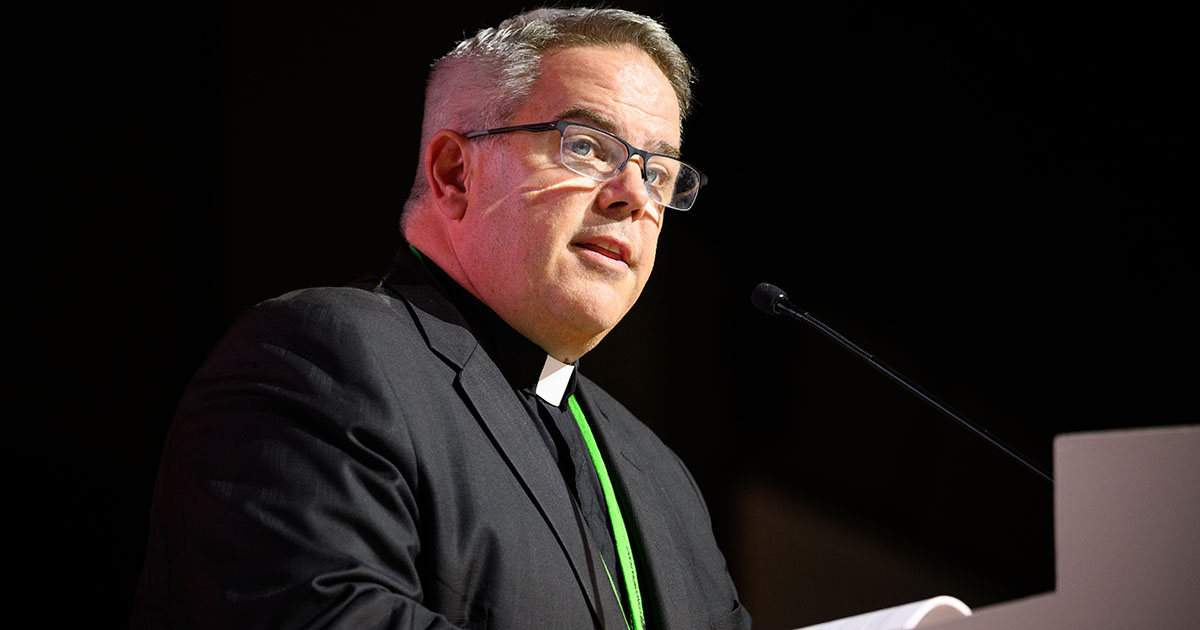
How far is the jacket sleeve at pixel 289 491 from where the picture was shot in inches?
46.3

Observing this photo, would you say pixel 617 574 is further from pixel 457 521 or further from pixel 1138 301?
pixel 1138 301

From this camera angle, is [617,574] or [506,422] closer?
[506,422]

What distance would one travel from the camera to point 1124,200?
2.85 metres

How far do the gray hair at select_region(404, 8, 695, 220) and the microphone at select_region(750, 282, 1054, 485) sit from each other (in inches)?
18.2

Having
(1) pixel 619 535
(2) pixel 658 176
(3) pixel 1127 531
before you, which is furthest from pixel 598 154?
(3) pixel 1127 531

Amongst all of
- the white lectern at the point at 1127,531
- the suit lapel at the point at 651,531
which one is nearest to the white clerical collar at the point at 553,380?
the suit lapel at the point at 651,531

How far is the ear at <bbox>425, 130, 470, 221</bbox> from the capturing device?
5.83ft

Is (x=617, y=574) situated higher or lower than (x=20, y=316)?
lower

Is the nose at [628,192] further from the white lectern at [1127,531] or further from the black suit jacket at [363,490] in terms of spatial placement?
the white lectern at [1127,531]

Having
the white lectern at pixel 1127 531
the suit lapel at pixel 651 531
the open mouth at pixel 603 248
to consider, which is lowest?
the suit lapel at pixel 651 531

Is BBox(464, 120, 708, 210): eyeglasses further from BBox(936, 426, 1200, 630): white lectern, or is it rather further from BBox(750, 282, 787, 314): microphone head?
BBox(936, 426, 1200, 630): white lectern

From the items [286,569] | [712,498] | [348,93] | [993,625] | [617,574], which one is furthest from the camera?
[712,498]

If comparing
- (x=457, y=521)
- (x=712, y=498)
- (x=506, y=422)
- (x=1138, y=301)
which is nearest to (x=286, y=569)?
→ (x=457, y=521)

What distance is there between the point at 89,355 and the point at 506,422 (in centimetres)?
74
